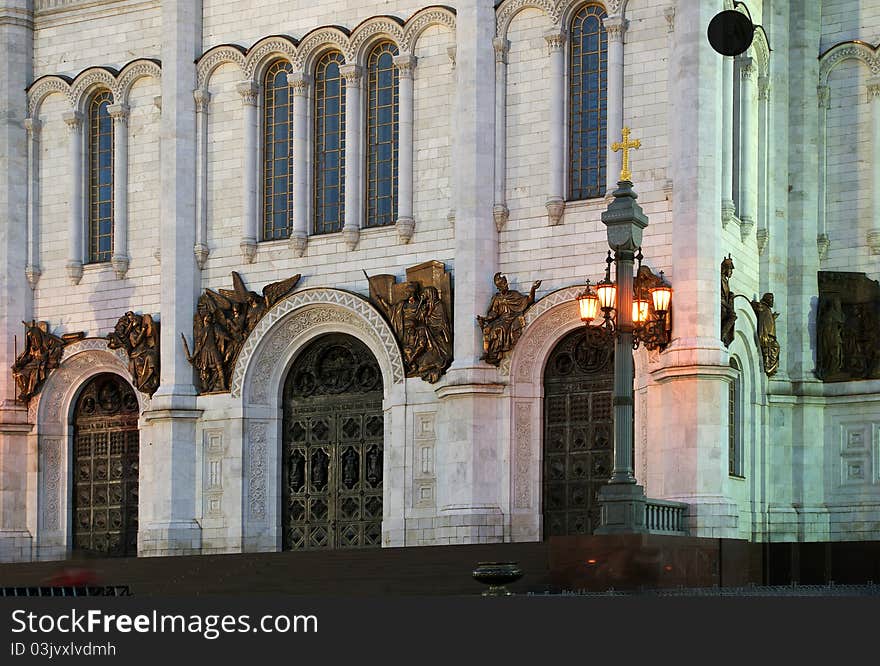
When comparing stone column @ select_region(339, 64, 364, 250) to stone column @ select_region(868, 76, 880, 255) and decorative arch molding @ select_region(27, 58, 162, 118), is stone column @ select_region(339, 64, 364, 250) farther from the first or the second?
stone column @ select_region(868, 76, 880, 255)

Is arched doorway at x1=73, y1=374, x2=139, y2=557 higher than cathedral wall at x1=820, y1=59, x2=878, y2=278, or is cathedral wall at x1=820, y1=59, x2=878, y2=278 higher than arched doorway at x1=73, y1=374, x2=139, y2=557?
cathedral wall at x1=820, y1=59, x2=878, y2=278

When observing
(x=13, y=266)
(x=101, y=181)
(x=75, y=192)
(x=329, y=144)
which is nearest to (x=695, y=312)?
(x=329, y=144)

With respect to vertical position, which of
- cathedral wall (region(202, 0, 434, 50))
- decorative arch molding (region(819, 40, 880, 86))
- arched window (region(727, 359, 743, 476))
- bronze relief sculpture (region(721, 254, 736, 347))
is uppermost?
cathedral wall (region(202, 0, 434, 50))

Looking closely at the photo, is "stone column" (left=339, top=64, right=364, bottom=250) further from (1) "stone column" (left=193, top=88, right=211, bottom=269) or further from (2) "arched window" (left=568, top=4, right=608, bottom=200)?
(2) "arched window" (left=568, top=4, right=608, bottom=200)

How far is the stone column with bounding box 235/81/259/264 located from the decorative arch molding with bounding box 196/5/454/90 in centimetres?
34

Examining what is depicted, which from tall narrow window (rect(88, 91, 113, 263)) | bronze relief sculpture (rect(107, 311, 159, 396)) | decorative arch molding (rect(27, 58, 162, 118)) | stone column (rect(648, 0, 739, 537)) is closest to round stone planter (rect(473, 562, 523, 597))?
stone column (rect(648, 0, 739, 537))

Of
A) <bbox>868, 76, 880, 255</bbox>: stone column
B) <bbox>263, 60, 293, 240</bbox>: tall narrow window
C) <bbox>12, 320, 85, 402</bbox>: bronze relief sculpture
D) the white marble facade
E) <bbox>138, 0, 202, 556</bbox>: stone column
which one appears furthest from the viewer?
<bbox>12, 320, 85, 402</bbox>: bronze relief sculpture

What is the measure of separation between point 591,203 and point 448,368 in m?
4.19

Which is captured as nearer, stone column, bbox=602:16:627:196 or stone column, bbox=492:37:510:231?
stone column, bbox=602:16:627:196

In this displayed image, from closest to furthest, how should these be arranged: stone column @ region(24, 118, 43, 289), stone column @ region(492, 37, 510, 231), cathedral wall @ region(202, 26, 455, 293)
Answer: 1. stone column @ region(492, 37, 510, 231)
2. cathedral wall @ region(202, 26, 455, 293)
3. stone column @ region(24, 118, 43, 289)

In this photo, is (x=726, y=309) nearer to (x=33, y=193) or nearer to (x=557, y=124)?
(x=557, y=124)

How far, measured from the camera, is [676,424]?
3562 centimetres

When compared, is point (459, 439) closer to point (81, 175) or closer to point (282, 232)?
point (282, 232)

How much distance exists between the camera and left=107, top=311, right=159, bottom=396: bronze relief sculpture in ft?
137
